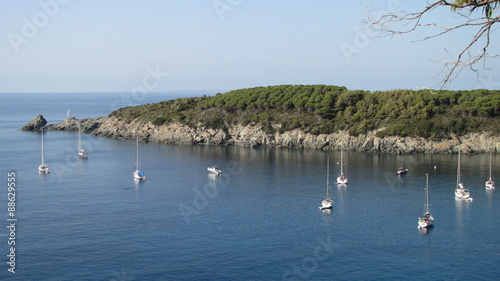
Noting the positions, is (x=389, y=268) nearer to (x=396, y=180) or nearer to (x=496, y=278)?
(x=496, y=278)

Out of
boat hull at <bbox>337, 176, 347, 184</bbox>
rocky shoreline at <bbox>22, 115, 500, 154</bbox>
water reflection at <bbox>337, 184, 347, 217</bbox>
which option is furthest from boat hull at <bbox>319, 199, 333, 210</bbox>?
rocky shoreline at <bbox>22, 115, 500, 154</bbox>

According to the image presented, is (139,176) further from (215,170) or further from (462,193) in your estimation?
(462,193)

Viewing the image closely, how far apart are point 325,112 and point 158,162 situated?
4429 centimetres

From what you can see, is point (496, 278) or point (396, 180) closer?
point (496, 278)

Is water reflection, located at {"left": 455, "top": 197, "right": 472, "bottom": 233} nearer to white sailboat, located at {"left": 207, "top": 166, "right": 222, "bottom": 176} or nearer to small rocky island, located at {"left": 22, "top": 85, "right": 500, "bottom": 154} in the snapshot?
white sailboat, located at {"left": 207, "top": 166, "right": 222, "bottom": 176}

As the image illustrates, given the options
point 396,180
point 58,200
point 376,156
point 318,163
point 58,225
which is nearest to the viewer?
point 58,225

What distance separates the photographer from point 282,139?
110m

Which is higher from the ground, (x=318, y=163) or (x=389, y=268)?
(x=318, y=163)

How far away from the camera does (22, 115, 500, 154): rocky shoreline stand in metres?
96.2

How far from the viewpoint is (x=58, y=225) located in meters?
48.8

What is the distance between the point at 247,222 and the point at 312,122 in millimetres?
64259

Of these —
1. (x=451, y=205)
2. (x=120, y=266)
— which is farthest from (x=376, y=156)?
(x=120, y=266)

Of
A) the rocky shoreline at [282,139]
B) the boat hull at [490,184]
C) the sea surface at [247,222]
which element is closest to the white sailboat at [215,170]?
the sea surface at [247,222]

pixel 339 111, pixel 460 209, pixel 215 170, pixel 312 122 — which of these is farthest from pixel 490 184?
pixel 339 111
